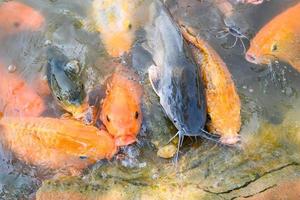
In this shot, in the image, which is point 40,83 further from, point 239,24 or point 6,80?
point 239,24

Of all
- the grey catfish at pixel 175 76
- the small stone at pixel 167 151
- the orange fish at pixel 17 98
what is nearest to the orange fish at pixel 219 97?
the grey catfish at pixel 175 76

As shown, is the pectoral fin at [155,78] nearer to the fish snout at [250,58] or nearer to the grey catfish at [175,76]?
the grey catfish at [175,76]

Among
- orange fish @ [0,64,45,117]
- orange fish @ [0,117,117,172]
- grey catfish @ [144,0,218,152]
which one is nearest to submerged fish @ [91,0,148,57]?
grey catfish @ [144,0,218,152]

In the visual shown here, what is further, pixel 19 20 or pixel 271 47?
pixel 19 20

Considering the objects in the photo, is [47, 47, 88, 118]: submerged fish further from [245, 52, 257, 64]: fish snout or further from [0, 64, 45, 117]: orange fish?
[245, 52, 257, 64]: fish snout

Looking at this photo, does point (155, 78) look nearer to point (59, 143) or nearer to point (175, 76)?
point (175, 76)

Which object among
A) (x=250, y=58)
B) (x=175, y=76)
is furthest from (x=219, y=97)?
(x=250, y=58)
